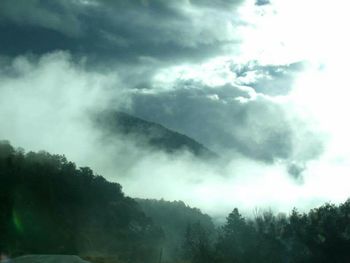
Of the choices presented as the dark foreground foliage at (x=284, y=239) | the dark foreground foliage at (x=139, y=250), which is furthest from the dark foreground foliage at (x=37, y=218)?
the dark foreground foliage at (x=284, y=239)

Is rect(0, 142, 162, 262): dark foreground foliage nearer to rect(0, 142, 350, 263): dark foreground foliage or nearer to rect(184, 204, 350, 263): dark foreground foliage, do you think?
rect(0, 142, 350, 263): dark foreground foliage

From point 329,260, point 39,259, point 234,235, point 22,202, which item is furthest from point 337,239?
point 22,202

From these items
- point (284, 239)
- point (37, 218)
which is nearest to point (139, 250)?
point (37, 218)

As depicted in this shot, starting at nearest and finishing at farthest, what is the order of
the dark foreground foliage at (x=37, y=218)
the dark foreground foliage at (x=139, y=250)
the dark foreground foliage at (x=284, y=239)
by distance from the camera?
1. the dark foreground foliage at (x=284, y=239)
2. the dark foreground foliage at (x=139, y=250)
3. the dark foreground foliage at (x=37, y=218)

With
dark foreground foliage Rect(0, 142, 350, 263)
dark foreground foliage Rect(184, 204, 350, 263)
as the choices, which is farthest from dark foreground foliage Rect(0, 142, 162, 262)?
dark foreground foliage Rect(184, 204, 350, 263)

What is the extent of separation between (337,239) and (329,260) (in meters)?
5.11

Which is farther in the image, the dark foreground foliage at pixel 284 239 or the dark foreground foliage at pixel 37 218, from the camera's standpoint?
the dark foreground foliage at pixel 37 218

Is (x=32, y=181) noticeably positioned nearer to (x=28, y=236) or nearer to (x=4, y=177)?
(x=4, y=177)

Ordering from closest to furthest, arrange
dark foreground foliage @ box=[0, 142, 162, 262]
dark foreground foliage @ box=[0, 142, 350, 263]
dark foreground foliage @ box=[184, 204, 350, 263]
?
dark foreground foliage @ box=[184, 204, 350, 263] → dark foreground foliage @ box=[0, 142, 350, 263] → dark foreground foliage @ box=[0, 142, 162, 262]

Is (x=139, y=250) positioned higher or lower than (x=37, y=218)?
lower

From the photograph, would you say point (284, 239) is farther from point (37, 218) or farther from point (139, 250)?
point (37, 218)

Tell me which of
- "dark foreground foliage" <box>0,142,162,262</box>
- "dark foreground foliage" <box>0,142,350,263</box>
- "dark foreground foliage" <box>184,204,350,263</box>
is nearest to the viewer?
"dark foreground foliage" <box>184,204,350,263</box>

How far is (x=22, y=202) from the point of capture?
167m

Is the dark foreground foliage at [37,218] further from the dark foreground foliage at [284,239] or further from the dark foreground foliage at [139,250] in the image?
the dark foreground foliage at [284,239]
